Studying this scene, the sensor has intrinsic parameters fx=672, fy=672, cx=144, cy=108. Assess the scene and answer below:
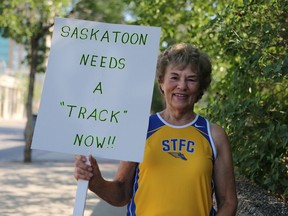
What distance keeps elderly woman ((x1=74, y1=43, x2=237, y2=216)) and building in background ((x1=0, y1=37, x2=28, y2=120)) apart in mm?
77662

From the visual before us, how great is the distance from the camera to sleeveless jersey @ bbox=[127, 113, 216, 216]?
9.04 feet

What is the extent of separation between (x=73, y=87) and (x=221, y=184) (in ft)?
2.52

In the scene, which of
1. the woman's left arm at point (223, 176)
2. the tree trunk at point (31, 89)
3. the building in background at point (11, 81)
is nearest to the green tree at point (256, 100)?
the woman's left arm at point (223, 176)

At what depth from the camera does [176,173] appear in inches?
109

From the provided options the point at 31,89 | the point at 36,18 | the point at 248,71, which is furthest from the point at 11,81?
the point at 248,71

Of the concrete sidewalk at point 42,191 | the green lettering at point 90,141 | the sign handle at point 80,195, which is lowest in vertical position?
the concrete sidewalk at point 42,191

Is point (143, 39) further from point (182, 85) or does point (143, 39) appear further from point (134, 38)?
point (182, 85)

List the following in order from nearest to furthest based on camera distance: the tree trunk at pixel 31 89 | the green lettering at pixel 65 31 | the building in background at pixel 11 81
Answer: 1. the green lettering at pixel 65 31
2. the tree trunk at pixel 31 89
3. the building in background at pixel 11 81

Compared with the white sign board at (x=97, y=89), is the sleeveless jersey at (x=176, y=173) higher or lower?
lower

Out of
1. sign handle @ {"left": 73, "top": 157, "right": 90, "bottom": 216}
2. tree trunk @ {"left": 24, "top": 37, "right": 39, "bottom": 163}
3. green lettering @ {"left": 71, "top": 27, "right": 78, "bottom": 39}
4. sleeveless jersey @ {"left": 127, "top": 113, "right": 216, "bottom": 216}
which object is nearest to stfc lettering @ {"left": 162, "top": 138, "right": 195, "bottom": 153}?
sleeveless jersey @ {"left": 127, "top": 113, "right": 216, "bottom": 216}

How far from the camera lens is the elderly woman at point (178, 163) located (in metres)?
2.76

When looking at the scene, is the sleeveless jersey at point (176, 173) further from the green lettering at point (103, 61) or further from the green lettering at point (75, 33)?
the green lettering at point (75, 33)

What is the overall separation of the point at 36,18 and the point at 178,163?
15436 mm

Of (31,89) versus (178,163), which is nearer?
(178,163)
